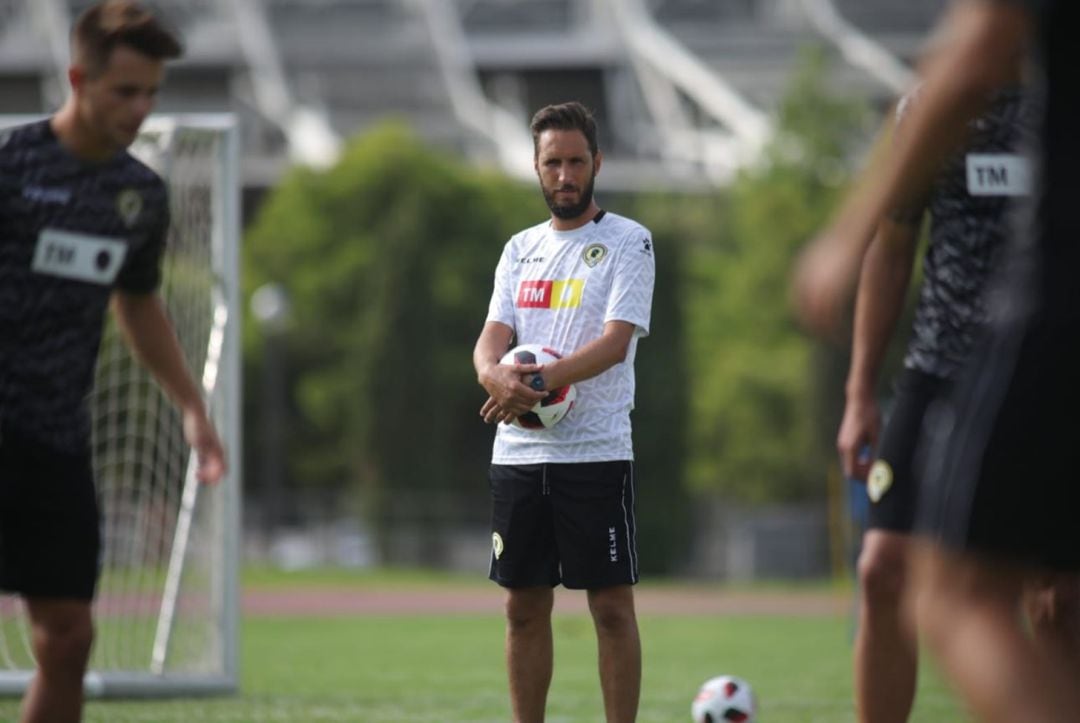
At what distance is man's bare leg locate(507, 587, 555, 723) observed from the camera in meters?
6.23

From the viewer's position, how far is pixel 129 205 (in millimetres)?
5000

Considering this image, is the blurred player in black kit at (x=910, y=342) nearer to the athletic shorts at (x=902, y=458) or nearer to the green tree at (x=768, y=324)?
the athletic shorts at (x=902, y=458)

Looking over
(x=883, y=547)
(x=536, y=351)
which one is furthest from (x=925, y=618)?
(x=536, y=351)

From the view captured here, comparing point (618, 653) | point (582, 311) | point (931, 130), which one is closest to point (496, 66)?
point (582, 311)

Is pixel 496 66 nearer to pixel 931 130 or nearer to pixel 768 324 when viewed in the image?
pixel 768 324

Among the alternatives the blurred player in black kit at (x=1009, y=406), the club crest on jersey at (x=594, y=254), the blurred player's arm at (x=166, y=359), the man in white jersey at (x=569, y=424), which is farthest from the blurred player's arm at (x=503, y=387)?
the blurred player in black kit at (x=1009, y=406)

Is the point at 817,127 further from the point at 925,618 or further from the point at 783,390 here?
the point at 925,618

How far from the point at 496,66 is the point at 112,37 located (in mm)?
82806

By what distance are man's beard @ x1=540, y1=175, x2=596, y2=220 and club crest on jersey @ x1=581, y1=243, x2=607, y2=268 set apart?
14 centimetres

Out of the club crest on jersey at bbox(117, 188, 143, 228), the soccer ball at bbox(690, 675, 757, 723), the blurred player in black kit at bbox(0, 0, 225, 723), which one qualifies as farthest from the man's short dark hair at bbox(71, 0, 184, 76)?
the soccer ball at bbox(690, 675, 757, 723)

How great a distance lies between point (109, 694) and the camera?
9.73 metres

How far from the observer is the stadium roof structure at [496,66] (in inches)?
3044

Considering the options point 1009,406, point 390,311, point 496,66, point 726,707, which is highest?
point 496,66

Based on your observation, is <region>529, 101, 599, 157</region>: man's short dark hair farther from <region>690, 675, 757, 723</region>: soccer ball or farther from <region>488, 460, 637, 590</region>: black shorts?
<region>690, 675, 757, 723</region>: soccer ball
